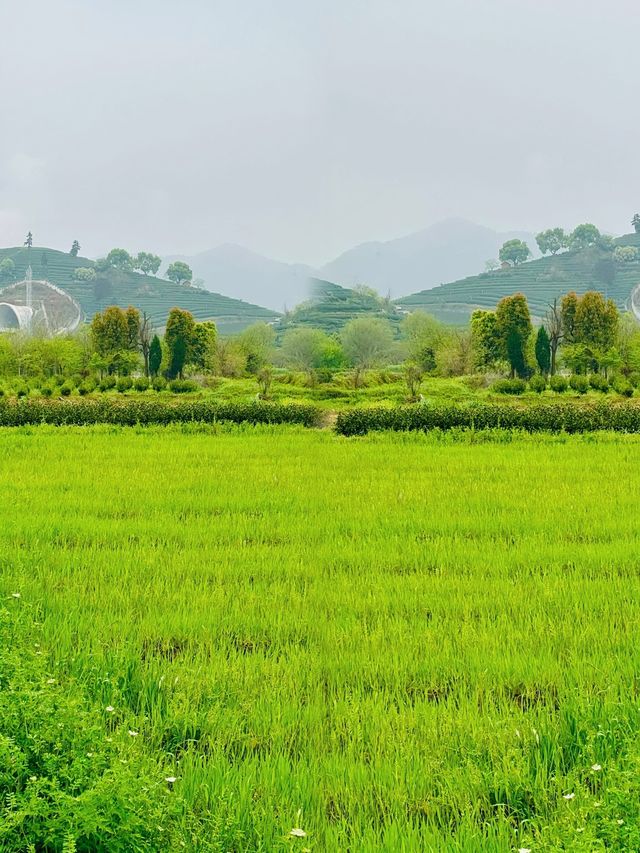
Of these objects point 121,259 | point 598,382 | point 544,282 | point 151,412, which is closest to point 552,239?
point 544,282

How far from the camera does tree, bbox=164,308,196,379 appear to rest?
16.3m

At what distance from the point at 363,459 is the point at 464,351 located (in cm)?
463

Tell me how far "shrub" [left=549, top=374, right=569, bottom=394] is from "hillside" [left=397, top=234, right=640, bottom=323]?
4.78m

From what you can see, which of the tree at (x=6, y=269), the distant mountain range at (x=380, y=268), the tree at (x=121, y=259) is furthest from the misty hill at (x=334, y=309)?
the tree at (x=6, y=269)

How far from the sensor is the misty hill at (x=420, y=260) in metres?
18.7

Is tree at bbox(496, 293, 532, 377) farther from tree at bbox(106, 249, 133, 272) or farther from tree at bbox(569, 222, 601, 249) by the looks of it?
tree at bbox(106, 249, 133, 272)

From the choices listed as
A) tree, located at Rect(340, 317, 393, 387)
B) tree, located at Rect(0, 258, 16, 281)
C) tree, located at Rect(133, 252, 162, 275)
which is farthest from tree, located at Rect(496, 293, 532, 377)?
tree, located at Rect(0, 258, 16, 281)

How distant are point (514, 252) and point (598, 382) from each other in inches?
359

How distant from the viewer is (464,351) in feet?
46.7

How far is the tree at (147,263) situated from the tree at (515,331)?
1580 cm

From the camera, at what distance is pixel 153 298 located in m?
24.8

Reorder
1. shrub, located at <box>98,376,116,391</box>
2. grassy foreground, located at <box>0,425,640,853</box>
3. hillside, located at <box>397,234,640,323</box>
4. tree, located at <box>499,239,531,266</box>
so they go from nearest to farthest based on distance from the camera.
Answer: grassy foreground, located at <box>0,425,640,853</box> < shrub, located at <box>98,376,116,391</box> < hillside, located at <box>397,234,640,323</box> < tree, located at <box>499,239,531,266</box>

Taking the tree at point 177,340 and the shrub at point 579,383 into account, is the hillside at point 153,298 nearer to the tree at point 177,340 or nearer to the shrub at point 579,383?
the tree at point 177,340

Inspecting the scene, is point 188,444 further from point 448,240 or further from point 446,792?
point 448,240
